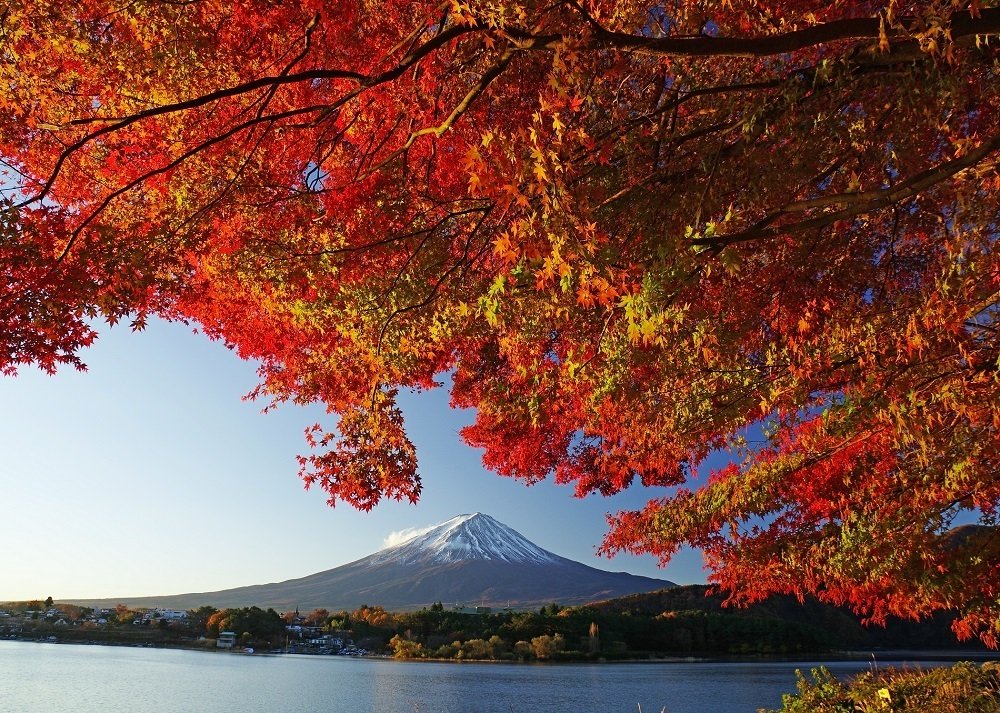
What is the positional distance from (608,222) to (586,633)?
2131 inches

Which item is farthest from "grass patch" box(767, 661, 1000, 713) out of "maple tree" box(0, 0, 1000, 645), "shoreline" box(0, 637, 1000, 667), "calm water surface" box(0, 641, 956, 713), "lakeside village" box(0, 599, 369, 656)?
"lakeside village" box(0, 599, 369, 656)

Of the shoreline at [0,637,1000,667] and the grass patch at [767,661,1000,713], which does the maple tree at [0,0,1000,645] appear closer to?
the grass patch at [767,661,1000,713]

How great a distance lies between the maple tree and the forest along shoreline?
4673 centimetres

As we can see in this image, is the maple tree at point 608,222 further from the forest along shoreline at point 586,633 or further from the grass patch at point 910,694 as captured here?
the forest along shoreline at point 586,633

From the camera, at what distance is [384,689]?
30984 millimetres

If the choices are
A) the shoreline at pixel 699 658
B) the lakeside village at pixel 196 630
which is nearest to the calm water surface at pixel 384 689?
the shoreline at pixel 699 658

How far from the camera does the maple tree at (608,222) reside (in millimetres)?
3982

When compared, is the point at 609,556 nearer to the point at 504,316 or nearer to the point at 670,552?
the point at 670,552

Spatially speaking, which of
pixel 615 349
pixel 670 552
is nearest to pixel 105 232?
pixel 615 349

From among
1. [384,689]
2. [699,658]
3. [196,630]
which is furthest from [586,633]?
[196,630]

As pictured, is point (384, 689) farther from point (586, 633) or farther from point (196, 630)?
point (196, 630)

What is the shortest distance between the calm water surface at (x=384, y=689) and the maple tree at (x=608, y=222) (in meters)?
14.1

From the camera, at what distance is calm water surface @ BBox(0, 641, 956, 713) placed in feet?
81.6

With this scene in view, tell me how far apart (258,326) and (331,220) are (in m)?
7.46
